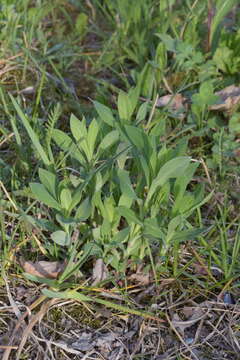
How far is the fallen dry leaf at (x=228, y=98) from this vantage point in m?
2.31

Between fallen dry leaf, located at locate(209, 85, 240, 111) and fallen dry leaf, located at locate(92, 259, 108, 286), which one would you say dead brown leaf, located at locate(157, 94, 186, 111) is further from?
fallen dry leaf, located at locate(92, 259, 108, 286)

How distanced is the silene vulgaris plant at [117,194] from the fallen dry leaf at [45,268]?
53 millimetres

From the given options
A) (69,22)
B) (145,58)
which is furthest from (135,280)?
(69,22)

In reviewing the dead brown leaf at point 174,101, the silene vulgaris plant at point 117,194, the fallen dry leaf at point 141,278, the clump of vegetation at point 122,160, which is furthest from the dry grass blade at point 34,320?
the dead brown leaf at point 174,101

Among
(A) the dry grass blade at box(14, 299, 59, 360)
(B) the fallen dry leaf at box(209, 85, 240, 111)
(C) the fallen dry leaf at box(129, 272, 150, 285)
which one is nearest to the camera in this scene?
(A) the dry grass blade at box(14, 299, 59, 360)

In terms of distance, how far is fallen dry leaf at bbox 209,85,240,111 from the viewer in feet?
7.58

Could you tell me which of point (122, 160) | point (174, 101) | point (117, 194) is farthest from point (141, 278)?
point (174, 101)

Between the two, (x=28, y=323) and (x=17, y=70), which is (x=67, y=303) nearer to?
(x=28, y=323)

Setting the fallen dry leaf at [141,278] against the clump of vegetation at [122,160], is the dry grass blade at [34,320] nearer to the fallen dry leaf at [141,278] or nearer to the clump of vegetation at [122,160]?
the clump of vegetation at [122,160]

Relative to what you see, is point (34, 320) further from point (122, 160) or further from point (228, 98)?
point (228, 98)

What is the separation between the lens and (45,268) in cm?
178

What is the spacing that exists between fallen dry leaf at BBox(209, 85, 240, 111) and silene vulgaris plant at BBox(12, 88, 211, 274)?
618mm

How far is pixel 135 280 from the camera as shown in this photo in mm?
1823

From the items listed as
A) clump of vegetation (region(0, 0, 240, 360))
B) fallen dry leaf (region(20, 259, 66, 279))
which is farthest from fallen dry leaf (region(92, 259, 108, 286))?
fallen dry leaf (region(20, 259, 66, 279))
